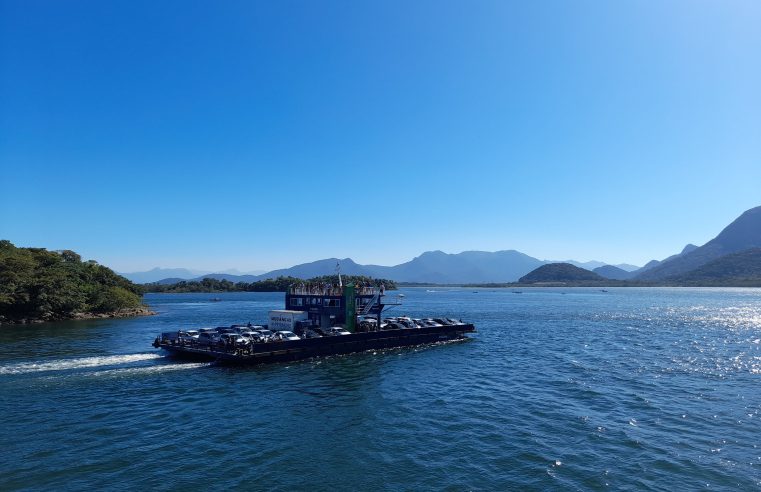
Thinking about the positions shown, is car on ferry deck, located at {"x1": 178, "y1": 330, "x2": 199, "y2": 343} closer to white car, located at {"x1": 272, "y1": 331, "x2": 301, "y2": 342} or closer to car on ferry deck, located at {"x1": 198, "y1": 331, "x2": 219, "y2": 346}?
car on ferry deck, located at {"x1": 198, "y1": 331, "x2": 219, "y2": 346}

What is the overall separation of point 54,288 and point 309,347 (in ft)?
214

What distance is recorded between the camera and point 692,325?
266ft

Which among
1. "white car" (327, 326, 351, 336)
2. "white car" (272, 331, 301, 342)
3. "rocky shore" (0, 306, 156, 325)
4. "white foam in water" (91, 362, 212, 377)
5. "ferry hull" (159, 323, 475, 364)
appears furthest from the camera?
"rocky shore" (0, 306, 156, 325)

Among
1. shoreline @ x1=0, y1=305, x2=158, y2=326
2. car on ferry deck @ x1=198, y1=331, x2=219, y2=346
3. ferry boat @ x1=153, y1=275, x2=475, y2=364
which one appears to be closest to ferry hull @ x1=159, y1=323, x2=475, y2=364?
ferry boat @ x1=153, y1=275, x2=475, y2=364

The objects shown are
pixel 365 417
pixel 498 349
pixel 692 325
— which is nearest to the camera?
pixel 365 417

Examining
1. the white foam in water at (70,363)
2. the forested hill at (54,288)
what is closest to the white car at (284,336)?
the white foam in water at (70,363)

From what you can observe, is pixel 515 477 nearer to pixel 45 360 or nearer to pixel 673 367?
pixel 673 367

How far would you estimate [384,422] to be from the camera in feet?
87.9

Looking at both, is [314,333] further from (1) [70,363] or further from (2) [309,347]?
(1) [70,363]

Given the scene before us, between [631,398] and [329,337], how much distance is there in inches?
1138

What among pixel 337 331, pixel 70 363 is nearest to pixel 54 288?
pixel 70 363

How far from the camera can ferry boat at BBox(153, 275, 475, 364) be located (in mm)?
43781

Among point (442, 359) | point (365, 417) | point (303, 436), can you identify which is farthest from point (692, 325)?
point (303, 436)

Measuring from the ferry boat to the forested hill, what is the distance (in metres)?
47.4
